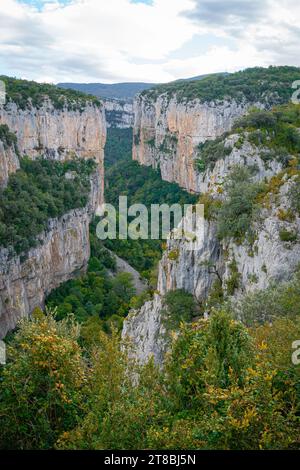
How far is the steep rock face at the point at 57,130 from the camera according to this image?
4044cm

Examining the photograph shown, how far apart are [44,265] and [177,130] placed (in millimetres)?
38029

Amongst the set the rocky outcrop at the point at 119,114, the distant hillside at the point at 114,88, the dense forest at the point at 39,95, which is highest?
the distant hillside at the point at 114,88

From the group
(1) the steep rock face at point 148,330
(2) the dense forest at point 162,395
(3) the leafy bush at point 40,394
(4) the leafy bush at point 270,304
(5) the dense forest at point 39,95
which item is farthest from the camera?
(5) the dense forest at point 39,95

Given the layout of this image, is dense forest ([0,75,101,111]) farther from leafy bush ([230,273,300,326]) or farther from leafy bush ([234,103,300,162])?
leafy bush ([230,273,300,326])

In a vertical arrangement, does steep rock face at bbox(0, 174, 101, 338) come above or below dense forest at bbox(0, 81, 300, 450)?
below

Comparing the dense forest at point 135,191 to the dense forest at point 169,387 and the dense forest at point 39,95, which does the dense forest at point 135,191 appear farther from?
the dense forest at point 169,387

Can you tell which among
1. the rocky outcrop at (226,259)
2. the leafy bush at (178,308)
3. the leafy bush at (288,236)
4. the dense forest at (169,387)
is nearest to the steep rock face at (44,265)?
the rocky outcrop at (226,259)

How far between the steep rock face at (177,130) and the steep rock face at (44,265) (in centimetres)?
2001

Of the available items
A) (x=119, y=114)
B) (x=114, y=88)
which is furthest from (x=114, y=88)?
(x=119, y=114)

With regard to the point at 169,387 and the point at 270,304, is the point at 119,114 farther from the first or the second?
the point at 169,387

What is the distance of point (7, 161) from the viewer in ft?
114

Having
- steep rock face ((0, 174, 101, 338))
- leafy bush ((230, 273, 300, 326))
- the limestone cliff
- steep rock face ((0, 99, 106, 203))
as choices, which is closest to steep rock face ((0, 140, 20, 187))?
steep rock face ((0, 99, 106, 203))

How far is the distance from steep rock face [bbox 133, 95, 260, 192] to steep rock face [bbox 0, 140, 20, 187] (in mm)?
25667

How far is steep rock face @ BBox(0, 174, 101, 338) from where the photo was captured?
97.2 ft
